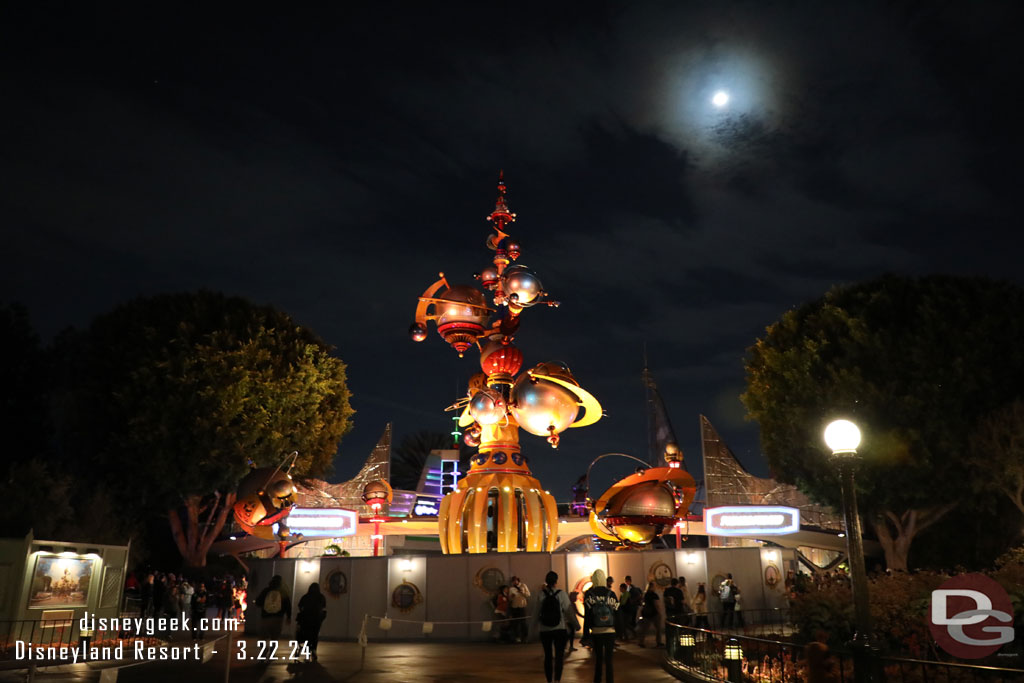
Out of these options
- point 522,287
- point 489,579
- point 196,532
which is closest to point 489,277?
point 522,287

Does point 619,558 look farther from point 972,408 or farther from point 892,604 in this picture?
point 972,408

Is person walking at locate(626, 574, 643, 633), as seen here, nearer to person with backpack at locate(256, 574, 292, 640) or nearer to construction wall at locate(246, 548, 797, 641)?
construction wall at locate(246, 548, 797, 641)

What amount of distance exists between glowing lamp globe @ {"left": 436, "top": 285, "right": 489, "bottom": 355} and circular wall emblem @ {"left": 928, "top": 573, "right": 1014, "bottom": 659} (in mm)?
12671

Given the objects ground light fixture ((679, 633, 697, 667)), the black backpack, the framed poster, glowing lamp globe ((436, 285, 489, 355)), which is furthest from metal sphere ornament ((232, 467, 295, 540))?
ground light fixture ((679, 633, 697, 667))

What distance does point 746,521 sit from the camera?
2766cm

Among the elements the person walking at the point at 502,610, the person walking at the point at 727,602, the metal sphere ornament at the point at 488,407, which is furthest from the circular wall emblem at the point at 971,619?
the metal sphere ornament at the point at 488,407

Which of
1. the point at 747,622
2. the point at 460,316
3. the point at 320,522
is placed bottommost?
the point at 747,622

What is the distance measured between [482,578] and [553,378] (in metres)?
5.75

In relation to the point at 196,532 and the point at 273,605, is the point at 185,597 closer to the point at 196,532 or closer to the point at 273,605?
the point at 196,532

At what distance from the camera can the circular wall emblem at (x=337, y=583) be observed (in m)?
21.5

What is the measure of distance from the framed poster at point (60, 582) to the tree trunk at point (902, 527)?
25.8 metres

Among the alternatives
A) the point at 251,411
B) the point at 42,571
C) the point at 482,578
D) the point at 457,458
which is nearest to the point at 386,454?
the point at 457,458

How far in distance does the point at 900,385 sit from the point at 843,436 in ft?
65.8

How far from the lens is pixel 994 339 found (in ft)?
87.6
